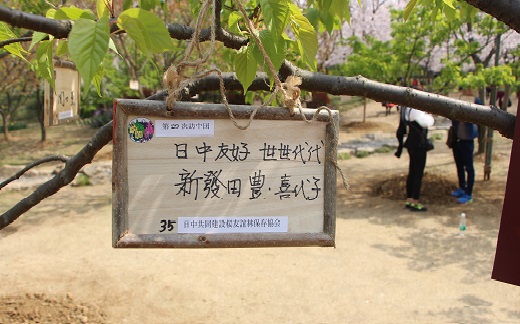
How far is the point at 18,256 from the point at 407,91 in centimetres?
515

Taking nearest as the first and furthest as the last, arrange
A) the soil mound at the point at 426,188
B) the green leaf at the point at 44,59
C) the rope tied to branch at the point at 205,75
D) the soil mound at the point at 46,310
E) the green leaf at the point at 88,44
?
1. the green leaf at the point at 88,44
2. the rope tied to branch at the point at 205,75
3. the green leaf at the point at 44,59
4. the soil mound at the point at 46,310
5. the soil mound at the point at 426,188

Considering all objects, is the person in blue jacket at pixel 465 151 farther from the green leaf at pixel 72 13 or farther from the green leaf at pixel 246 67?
the green leaf at pixel 72 13

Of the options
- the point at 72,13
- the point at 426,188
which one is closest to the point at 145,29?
the point at 72,13

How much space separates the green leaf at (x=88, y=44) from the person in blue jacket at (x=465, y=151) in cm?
744

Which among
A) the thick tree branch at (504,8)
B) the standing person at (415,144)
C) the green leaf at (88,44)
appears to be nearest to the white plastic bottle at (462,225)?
the standing person at (415,144)

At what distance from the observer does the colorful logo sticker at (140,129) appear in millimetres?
1379

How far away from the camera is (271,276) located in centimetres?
517

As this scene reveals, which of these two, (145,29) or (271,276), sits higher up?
(145,29)

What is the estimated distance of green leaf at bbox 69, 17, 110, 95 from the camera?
45.3 inches

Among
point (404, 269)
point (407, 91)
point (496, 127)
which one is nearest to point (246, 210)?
point (407, 91)

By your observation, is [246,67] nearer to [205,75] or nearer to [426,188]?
[205,75]

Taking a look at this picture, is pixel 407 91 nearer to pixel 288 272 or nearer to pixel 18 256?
pixel 288 272

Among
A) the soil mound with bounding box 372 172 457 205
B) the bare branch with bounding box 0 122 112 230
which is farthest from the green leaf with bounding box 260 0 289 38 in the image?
the soil mound with bounding box 372 172 457 205

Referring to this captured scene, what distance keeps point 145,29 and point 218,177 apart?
0.43m
